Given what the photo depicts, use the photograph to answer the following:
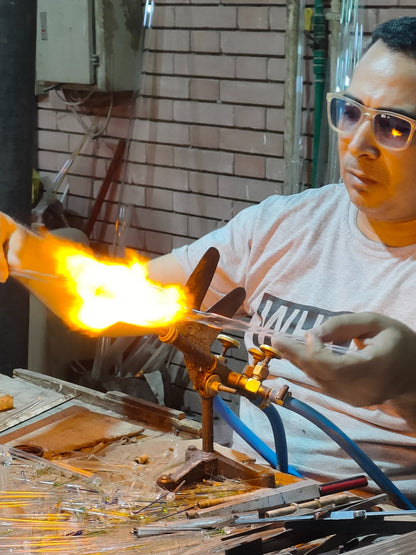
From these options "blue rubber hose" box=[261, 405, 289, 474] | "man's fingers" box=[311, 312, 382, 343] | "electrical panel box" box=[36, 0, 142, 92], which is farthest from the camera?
"electrical panel box" box=[36, 0, 142, 92]

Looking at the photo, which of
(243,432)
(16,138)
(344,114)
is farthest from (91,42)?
(243,432)

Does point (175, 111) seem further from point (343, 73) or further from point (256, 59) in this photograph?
point (343, 73)

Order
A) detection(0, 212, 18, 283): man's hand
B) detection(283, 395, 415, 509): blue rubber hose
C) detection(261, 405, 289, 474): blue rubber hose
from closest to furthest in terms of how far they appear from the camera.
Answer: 1. detection(283, 395, 415, 509): blue rubber hose
2. detection(261, 405, 289, 474): blue rubber hose
3. detection(0, 212, 18, 283): man's hand

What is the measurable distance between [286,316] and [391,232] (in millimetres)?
377

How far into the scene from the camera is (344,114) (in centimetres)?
235

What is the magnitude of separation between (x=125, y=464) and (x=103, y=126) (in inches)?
128

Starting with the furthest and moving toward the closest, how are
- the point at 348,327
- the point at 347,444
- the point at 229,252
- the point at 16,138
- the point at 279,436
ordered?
the point at 16,138 → the point at 229,252 → the point at 279,436 → the point at 347,444 → the point at 348,327

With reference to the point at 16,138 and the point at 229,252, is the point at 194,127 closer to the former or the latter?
the point at 16,138

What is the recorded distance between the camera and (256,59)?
4.24 metres

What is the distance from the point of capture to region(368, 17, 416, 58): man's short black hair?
2.24m

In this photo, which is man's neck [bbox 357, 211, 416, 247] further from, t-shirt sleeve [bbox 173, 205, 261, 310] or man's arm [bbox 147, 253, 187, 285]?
man's arm [bbox 147, 253, 187, 285]

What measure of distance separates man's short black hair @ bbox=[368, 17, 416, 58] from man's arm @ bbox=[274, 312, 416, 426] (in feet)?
2.68

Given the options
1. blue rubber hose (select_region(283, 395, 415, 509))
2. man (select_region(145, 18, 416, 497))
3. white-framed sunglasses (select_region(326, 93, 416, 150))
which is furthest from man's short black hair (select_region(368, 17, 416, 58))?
blue rubber hose (select_region(283, 395, 415, 509))

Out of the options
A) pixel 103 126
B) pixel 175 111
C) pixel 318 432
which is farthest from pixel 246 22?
pixel 318 432
